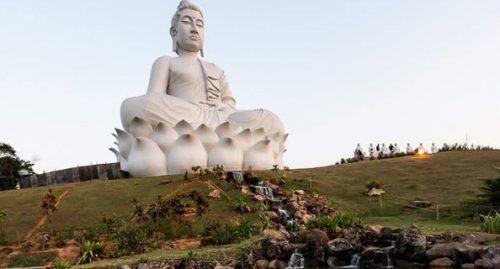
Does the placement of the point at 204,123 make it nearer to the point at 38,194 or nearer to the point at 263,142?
the point at 263,142

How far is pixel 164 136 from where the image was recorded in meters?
22.4

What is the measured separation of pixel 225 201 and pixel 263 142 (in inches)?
239

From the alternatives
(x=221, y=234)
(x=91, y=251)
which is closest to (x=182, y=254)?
(x=221, y=234)

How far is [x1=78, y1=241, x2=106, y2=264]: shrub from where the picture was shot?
1319 centimetres

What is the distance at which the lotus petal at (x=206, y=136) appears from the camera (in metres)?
22.7

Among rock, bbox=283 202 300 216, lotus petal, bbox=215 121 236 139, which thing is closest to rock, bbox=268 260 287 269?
rock, bbox=283 202 300 216

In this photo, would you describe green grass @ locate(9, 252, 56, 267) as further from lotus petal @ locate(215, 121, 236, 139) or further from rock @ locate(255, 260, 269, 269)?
lotus petal @ locate(215, 121, 236, 139)

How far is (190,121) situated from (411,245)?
14.2m

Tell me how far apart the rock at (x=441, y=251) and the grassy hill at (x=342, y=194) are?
7.49 ft

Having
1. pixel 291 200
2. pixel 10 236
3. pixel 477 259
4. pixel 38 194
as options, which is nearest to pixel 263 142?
pixel 291 200

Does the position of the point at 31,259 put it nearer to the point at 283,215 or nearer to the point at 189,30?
the point at 283,215

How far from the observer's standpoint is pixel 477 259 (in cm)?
1038

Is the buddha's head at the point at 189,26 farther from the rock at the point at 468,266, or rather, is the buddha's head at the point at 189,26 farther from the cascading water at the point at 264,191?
the rock at the point at 468,266

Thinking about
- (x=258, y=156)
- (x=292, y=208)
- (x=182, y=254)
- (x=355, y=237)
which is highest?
(x=258, y=156)
